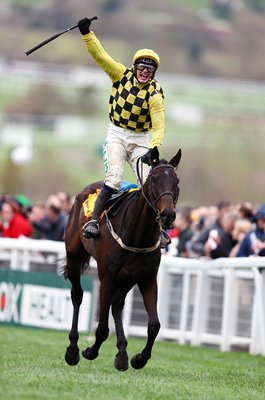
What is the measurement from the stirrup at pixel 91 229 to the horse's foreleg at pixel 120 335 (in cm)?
62

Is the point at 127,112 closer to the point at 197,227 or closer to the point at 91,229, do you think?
the point at 91,229

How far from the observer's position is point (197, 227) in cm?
1772

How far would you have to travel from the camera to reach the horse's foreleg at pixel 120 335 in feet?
34.8

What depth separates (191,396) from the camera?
8.75 metres

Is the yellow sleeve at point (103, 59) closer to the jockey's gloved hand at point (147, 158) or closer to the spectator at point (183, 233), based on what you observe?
the jockey's gloved hand at point (147, 158)

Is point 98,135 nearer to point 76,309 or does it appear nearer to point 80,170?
point 80,170

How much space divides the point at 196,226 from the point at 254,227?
2932 mm

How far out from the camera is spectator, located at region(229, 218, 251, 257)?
49.8 ft

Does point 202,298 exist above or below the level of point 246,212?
below

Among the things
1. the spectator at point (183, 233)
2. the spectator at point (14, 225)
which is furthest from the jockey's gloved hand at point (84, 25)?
the spectator at point (14, 225)

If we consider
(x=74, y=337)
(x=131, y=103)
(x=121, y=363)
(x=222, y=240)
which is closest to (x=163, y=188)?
(x=131, y=103)

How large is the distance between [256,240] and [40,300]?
346 centimetres

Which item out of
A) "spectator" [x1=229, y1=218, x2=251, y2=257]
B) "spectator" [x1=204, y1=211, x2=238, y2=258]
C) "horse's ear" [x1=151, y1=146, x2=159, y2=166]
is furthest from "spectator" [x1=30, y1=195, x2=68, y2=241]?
"horse's ear" [x1=151, y1=146, x2=159, y2=166]

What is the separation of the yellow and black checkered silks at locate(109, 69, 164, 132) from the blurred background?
48.1 meters
